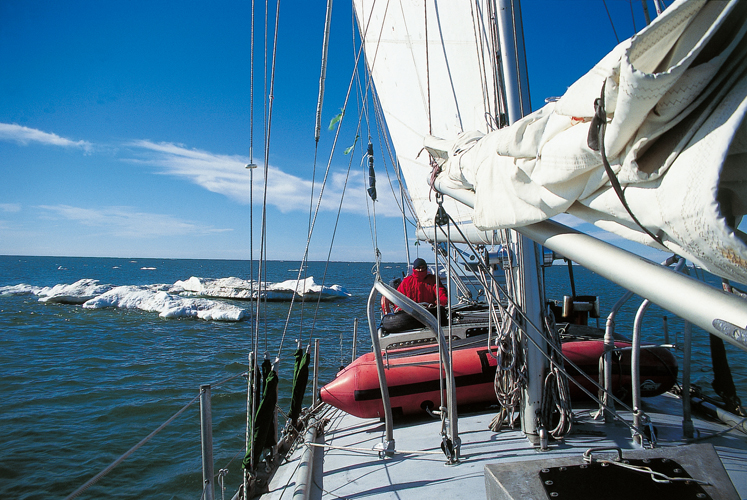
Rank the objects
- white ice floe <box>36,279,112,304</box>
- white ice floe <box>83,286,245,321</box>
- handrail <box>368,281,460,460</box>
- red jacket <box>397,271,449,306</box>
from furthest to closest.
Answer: white ice floe <box>36,279,112,304</box> < white ice floe <box>83,286,245,321</box> < red jacket <box>397,271,449,306</box> < handrail <box>368,281,460,460</box>

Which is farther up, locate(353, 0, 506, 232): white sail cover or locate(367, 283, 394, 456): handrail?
locate(353, 0, 506, 232): white sail cover

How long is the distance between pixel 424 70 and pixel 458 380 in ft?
17.0

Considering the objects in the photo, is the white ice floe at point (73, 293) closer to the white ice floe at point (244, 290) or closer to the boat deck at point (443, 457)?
the white ice floe at point (244, 290)

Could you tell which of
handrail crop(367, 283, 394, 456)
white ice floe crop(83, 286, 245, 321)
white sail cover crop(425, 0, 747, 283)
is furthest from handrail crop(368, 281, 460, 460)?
white ice floe crop(83, 286, 245, 321)

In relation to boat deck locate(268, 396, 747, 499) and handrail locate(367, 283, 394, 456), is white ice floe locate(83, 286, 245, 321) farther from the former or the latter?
handrail locate(367, 283, 394, 456)

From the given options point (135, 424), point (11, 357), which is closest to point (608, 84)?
point (135, 424)

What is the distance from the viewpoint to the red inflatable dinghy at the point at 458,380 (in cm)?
390

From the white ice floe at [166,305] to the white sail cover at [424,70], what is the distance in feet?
44.6

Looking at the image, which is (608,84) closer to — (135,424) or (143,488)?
(143,488)

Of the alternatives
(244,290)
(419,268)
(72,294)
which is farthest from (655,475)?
(244,290)

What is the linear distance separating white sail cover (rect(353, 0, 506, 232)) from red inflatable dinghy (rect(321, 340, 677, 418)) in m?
2.52

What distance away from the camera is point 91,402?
27.6 feet

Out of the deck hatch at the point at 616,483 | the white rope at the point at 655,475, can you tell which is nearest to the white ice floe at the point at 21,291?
the deck hatch at the point at 616,483

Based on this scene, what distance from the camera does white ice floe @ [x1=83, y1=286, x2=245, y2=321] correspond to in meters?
19.5
